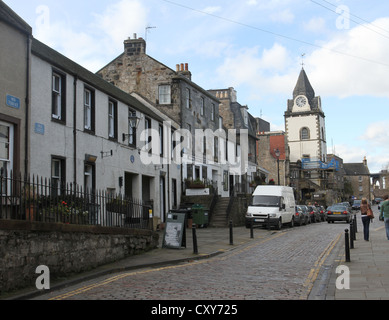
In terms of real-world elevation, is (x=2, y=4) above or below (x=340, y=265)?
above

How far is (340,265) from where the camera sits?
12.1m

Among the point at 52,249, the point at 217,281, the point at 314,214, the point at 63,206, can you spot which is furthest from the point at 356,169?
the point at 52,249

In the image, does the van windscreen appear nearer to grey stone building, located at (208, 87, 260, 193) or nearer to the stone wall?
grey stone building, located at (208, 87, 260, 193)

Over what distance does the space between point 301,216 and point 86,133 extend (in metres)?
20.6

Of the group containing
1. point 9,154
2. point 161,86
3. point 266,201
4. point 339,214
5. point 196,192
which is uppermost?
point 161,86

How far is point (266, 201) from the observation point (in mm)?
28828

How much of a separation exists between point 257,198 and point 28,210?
68.5ft

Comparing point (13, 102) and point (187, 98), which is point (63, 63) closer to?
point (13, 102)

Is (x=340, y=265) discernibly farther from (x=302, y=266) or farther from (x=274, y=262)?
(x=274, y=262)

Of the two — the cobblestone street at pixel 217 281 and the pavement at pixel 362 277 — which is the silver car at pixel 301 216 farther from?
the cobblestone street at pixel 217 281

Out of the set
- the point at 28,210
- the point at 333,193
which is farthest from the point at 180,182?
the point at 333,193

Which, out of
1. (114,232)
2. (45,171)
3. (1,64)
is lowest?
(114,232)

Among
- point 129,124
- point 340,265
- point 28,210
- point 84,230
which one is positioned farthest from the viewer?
point 129,124

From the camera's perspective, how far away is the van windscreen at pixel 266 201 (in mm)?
28602
